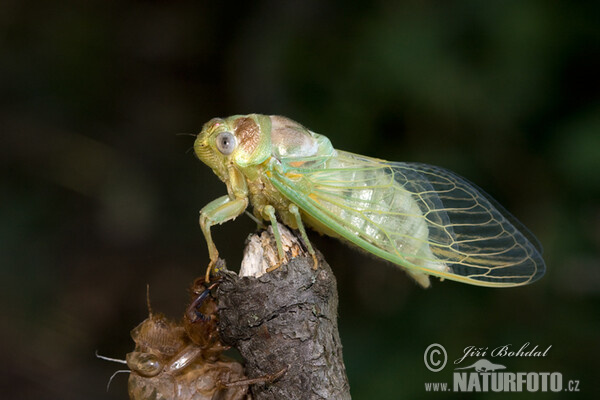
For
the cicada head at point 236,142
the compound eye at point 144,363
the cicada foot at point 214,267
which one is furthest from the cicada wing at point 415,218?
the compound eye at point 144,363

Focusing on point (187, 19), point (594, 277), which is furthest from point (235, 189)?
point (187, 19)

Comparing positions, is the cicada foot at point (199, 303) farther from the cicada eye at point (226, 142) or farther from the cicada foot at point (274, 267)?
the cicada eye at point (226, 142)

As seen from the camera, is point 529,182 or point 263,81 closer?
point 529,182

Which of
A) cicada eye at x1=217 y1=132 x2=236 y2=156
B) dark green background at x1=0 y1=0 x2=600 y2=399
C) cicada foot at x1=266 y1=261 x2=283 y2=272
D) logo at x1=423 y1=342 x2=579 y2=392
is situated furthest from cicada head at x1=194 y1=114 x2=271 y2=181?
logo at x1=423 y1=342 x2=579 y2=392

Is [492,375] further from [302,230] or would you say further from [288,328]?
[288,328]

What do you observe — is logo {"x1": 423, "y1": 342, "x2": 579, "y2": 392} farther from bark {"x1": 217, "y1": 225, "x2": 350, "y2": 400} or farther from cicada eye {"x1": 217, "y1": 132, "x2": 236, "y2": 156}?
cicada eye {"x1": 217, "y1": 132, "x2": 236, "y2": 156}

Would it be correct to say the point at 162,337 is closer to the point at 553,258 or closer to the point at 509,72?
the point at 553,258
